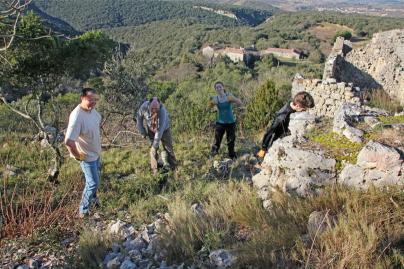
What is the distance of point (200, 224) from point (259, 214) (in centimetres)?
52

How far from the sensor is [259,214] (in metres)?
3.40

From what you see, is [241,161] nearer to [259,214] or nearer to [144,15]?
[259,214]

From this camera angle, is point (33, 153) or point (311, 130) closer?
point (311, 130)

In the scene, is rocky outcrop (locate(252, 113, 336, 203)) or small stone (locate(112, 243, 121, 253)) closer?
small stone (locate(112, 243, 121, 253))

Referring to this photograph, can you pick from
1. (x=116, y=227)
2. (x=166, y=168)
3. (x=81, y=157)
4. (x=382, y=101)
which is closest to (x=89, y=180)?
(x=81, y=157)

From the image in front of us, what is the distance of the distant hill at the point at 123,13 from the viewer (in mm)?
75375

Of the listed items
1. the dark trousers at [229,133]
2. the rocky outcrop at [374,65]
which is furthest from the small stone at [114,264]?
the rocky outcrop at [374,65]

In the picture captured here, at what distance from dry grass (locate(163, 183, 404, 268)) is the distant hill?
225 ft

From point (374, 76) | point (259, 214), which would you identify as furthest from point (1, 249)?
point (374, 76)

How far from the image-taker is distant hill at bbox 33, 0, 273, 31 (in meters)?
75.4

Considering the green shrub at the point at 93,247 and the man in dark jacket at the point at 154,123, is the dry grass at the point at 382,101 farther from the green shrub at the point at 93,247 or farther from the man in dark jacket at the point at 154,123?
the green shrub at the point at 93,247

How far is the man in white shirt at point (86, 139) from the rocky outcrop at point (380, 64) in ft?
35.8

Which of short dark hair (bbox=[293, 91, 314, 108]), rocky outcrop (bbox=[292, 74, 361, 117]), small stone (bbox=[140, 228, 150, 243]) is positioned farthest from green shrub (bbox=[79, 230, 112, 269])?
rocky outcrop (bbox=[292, 74, 361, 117])

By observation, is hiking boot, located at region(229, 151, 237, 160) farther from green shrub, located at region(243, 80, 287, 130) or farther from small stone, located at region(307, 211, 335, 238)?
green shrub, located at region(243, 80, 287, 130)
